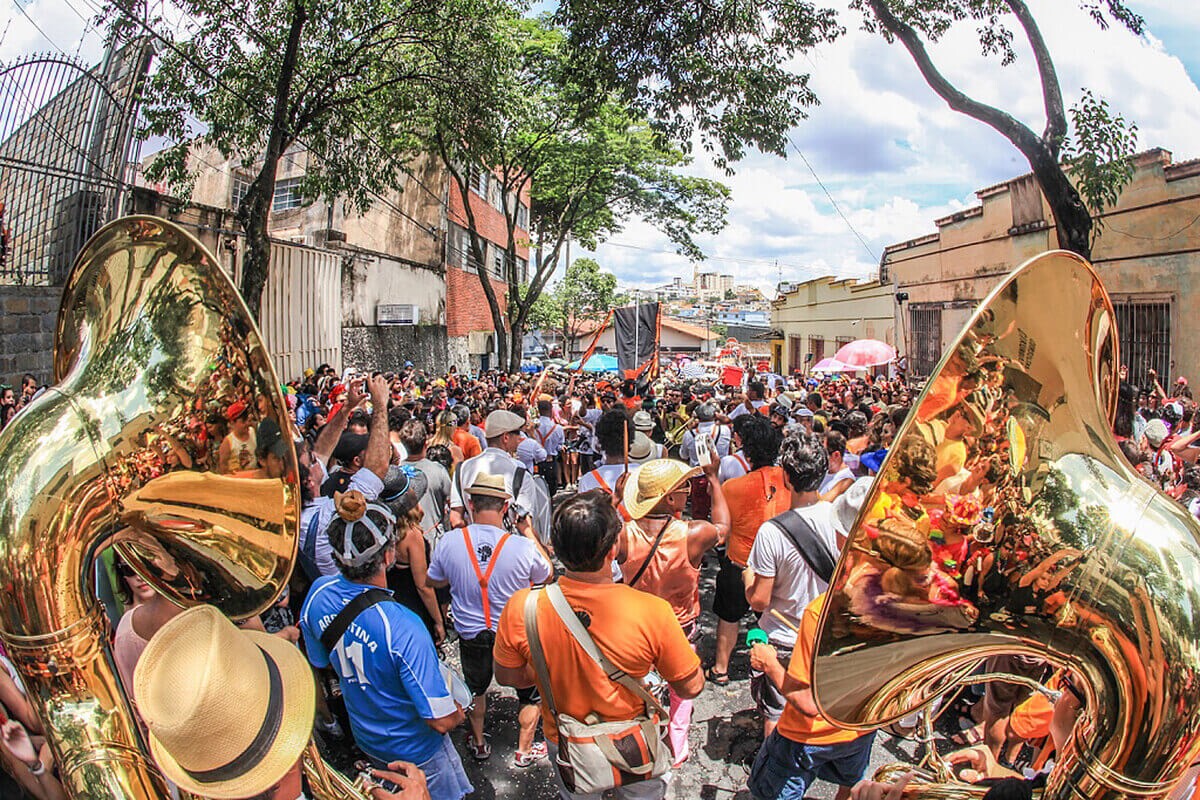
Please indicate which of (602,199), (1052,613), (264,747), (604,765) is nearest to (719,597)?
(604,765)

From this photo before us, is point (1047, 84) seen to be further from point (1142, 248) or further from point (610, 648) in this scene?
point (610, 648)

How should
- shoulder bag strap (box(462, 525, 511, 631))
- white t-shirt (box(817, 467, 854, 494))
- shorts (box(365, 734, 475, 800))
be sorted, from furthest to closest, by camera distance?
white t-shirt (box(817, 467, 854, 494)) → shoulder bag strap (box(462, 525, 511, 631)) → shorts (box(365, 734, 475, 800))

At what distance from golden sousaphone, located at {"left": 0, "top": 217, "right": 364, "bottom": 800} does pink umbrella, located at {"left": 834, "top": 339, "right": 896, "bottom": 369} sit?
10793 millimetres

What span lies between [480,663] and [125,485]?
223cm

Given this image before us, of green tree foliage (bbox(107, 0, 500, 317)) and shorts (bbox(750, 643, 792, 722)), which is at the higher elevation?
green tree foliage (bbox(107, 0, 500, 317))

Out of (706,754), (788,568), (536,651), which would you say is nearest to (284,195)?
(706,754)

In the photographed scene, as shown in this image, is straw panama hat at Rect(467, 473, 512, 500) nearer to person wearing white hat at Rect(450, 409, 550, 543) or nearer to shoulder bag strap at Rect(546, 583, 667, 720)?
person wearing white hat at Rect(450, 409, 550, 543)

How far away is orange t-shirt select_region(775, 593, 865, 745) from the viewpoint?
2.28m

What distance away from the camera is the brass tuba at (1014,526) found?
4.68ft

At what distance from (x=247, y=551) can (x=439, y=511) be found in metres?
2.77

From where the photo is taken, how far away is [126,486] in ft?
5.04

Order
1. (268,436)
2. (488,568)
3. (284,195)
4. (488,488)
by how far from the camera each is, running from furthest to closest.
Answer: (284,195)
(488,488)
(488,568)
(268,436)

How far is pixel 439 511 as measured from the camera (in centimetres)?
451

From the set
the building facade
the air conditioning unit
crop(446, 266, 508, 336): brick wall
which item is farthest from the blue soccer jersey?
crop(446, 266, 508, 336): brick wall
